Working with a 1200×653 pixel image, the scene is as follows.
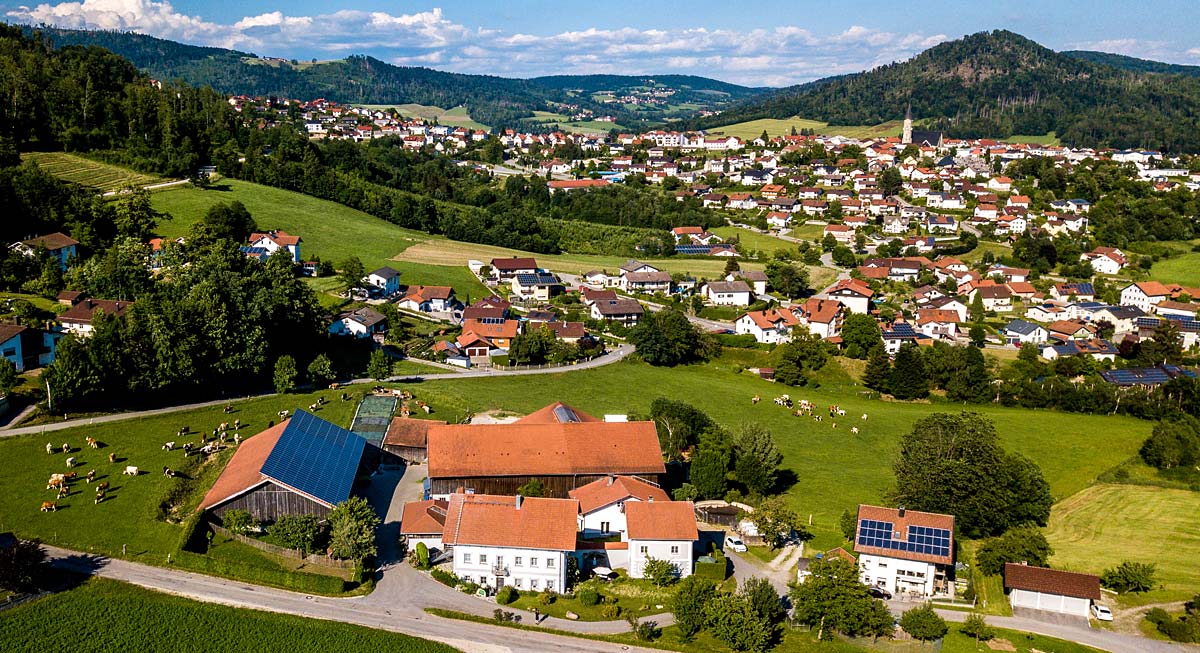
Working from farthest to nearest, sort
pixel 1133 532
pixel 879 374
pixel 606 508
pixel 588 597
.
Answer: pixel 879 374 < pixel 1133 532 < pixel 606 508 < pixel 588 597

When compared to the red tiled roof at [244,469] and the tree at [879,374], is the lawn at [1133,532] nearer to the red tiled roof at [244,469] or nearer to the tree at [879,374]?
the tree at [879,374]

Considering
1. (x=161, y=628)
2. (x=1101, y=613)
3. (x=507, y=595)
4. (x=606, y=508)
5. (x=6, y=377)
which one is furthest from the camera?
(x=6, y=377)

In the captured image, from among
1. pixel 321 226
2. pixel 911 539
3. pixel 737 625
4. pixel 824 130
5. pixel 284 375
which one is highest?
pixel 824 130

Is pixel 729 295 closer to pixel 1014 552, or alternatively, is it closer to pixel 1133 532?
pixel 1133 532

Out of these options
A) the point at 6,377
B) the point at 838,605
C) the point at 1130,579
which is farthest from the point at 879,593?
the point at 6,377

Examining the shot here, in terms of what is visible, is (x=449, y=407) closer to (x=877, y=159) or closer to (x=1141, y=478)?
(x=1141, y=478)
